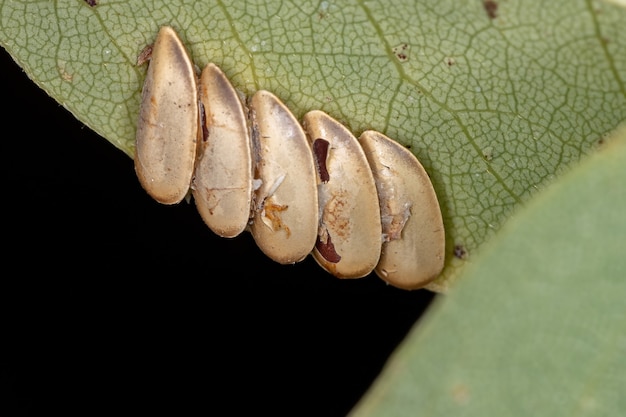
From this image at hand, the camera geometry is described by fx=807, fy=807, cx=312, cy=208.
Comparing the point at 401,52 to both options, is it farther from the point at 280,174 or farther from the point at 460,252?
the point at 460,252

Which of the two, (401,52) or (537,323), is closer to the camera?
(537,323)

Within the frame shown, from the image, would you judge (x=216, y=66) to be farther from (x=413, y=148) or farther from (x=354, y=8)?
(x=413, y=148)

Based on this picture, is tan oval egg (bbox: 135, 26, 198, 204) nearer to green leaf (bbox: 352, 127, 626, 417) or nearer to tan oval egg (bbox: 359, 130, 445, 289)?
tan oval egg (bbox: 359, 130, 445, 289)

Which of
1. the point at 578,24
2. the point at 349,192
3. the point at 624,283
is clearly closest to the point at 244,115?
the point at 349,192

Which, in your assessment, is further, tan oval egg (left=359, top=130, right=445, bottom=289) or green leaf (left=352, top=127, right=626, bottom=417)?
tan oval egg (left=359, top=130, right=445, bottom=289)

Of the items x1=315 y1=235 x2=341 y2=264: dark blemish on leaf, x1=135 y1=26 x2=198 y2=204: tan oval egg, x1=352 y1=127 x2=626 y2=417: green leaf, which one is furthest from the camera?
x1=315 y1=235 x2=341 y2=264: dark blemish on leaf

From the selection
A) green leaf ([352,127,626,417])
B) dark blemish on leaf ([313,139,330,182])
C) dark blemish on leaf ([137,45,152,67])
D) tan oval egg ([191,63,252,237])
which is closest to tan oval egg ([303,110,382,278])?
dark blemish on leaf ([313,139,330,182])

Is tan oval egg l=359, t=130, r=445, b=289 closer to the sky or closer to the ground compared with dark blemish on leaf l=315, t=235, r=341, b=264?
closer to the sky

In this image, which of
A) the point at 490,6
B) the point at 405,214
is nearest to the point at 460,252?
the point at 405,214
